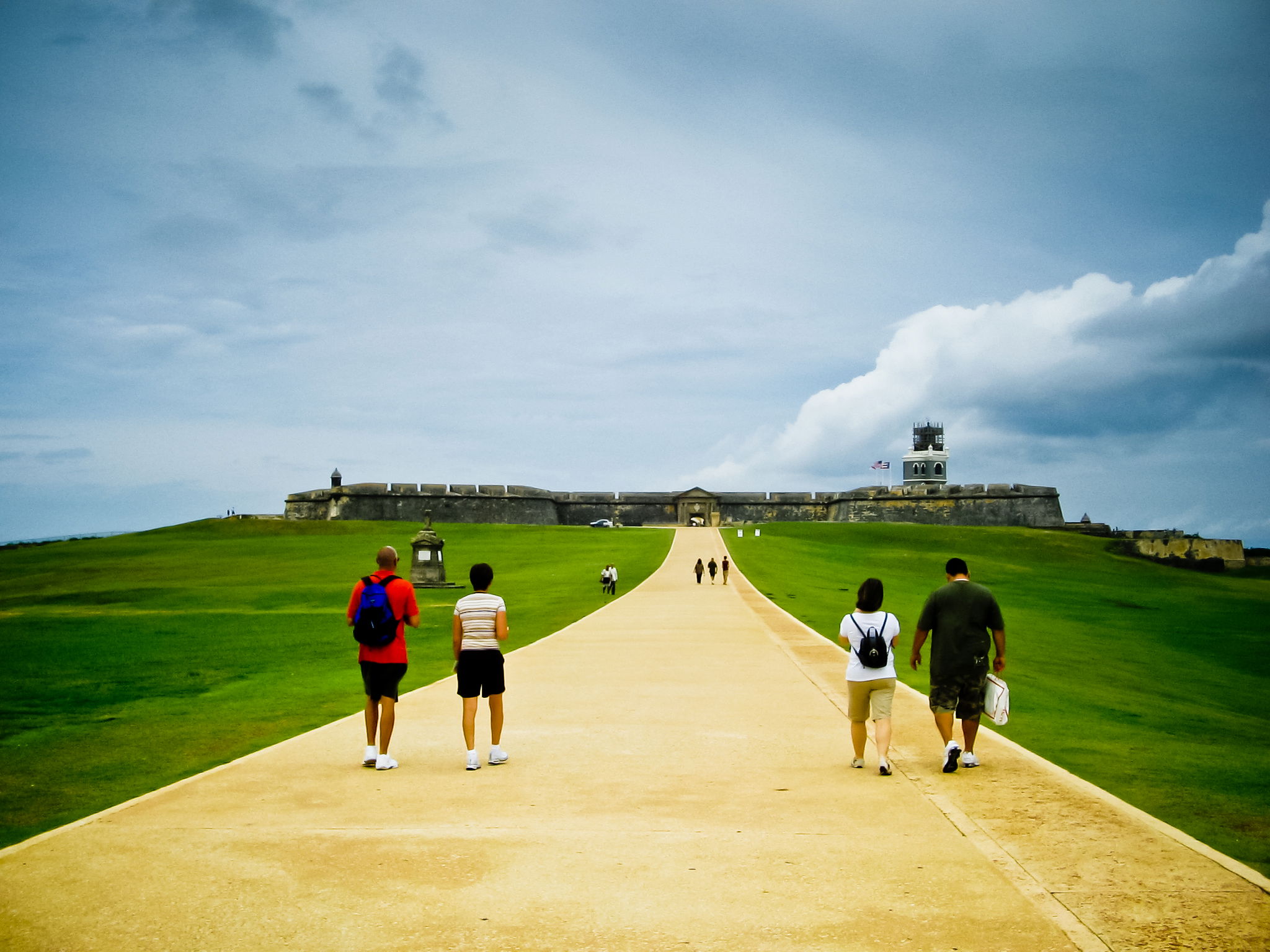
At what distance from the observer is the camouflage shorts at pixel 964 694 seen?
7812 mm

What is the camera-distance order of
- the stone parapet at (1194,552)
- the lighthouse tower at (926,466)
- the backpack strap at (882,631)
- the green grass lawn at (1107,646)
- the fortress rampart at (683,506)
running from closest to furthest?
the backpack strap at (882,631) → the green grass lawn at (1107,646) → the stone parapet at (1194,552) → the fortress rampart at (683,506) → the lighthouse tower at (926,466)

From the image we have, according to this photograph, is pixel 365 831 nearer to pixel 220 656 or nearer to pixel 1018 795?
pixel 1018 795

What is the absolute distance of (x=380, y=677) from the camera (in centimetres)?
793

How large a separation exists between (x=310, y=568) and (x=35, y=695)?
85.5ft

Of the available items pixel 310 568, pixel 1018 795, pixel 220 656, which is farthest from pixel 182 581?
pixel 1018 795

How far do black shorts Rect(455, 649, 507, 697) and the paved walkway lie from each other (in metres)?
0.68

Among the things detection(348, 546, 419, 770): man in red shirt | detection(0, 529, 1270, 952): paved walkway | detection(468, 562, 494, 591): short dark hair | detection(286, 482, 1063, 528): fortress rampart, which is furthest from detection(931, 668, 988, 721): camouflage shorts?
detection(286, 482, 1063, 528): fortress rampart

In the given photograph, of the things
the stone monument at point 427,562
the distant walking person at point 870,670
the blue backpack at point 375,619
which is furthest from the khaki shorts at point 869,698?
the stone monument at point 427,562

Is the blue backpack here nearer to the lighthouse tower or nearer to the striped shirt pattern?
the striped shirt pattern

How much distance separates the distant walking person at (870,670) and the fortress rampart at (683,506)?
59406mm

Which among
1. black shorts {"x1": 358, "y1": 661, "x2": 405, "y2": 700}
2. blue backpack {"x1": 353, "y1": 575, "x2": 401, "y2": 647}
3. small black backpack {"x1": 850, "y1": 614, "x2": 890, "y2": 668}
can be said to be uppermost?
blue backpack {"x1": 353, "y1": 575, "x2": 401, "y2": 647}

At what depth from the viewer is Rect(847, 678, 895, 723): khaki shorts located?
7.75 m

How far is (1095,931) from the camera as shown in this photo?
14.2 feet

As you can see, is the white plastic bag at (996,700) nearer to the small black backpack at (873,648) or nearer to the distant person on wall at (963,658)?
the distant person on wall at (963,658)
